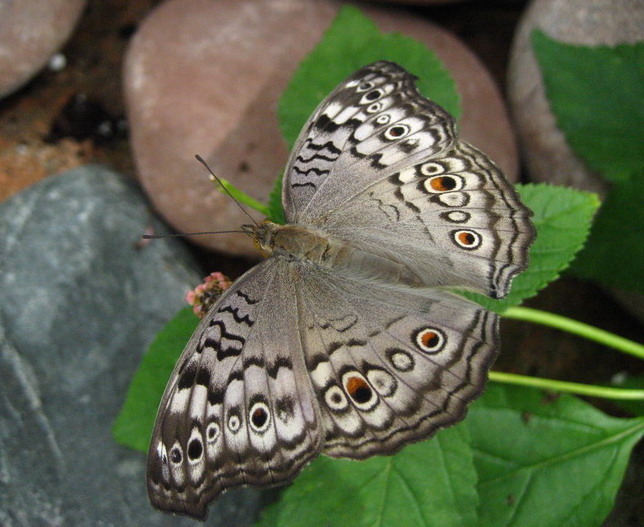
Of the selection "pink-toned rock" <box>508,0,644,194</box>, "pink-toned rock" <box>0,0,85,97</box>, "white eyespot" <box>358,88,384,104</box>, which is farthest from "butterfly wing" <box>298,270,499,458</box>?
"pink-toned rock" <box>0,0,85,97</box>

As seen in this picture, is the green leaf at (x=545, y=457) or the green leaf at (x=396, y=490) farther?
the green leaf at (x=545, y=457)

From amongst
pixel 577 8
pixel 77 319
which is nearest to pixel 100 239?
pixel 77 319

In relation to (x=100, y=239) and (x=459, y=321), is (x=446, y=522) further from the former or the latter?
(x=100, y=239)

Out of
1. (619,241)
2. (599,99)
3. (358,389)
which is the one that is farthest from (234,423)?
(599,99)

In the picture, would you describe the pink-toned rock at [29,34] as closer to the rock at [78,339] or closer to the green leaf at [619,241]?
the rock at [78,339]

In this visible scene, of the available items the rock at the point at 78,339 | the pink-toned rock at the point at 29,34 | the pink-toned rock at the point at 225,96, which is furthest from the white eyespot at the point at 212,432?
the pink-toned rock at the point at 29,34
